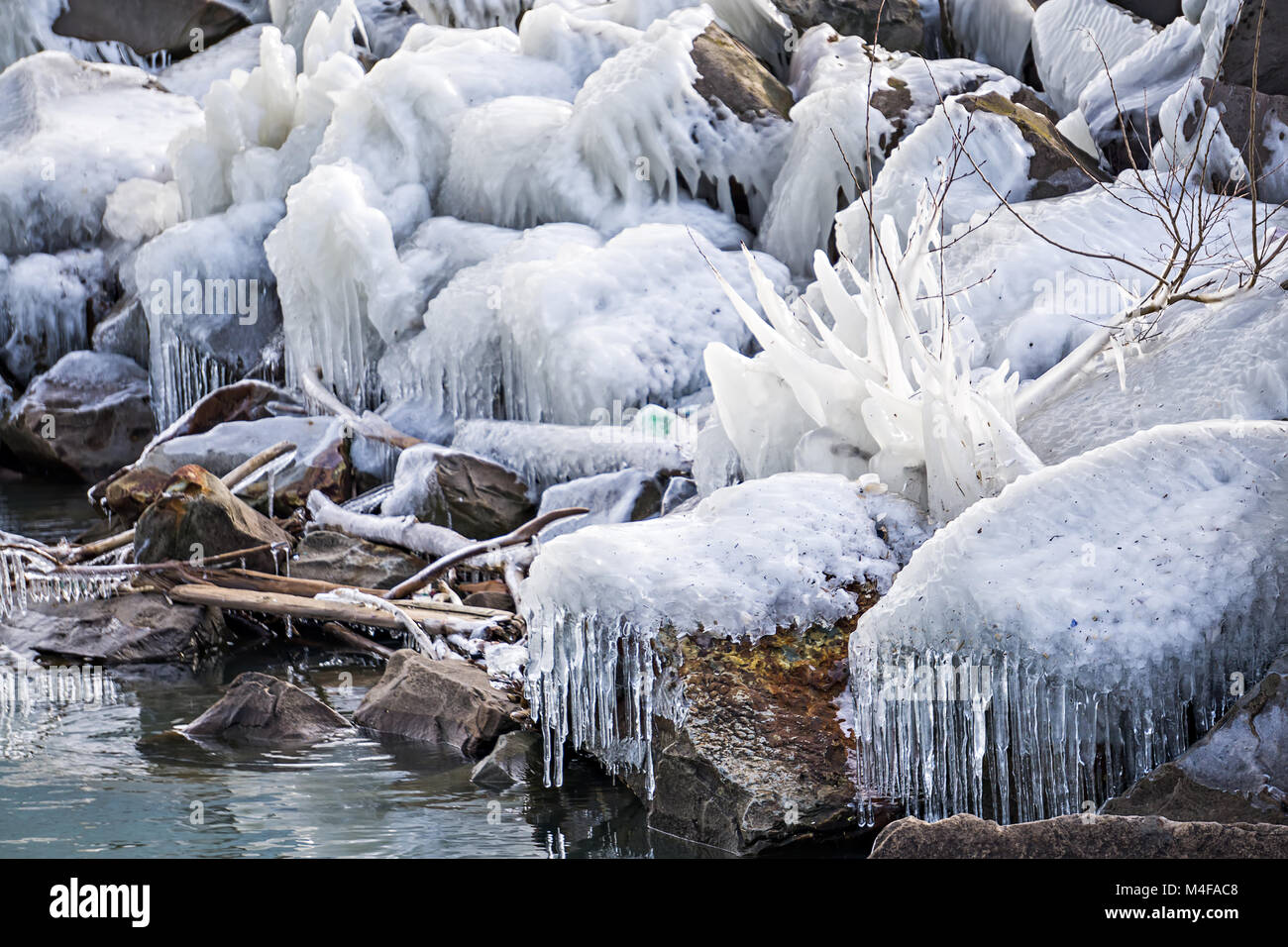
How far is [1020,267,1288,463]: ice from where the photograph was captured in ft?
18.8

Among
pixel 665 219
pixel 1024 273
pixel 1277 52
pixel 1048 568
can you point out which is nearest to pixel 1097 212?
pixel 1024 273

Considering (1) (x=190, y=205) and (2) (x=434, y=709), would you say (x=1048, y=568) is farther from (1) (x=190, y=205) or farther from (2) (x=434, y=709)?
(1) (x=190, y=205)

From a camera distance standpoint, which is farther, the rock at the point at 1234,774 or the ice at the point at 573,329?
the ice at the point at 573,329

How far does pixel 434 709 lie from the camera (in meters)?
5.93

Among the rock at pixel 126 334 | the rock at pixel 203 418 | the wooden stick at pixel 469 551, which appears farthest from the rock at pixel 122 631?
the rock at pixel 126 334

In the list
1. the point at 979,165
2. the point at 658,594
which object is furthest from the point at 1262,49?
the point at 658,594

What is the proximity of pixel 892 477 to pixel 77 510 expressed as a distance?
7922 millimetres

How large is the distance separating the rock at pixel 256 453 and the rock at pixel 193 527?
46.8 inches

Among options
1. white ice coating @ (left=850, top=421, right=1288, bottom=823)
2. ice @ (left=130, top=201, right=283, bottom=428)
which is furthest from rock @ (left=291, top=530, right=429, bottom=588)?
ice @ (left=130, top=201, right=283, bottom=428)

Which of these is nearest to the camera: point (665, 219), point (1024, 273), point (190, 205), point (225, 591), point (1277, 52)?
point (225, 591)

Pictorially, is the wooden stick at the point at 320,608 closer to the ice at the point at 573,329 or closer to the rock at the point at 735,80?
the ice at the point at 573,329

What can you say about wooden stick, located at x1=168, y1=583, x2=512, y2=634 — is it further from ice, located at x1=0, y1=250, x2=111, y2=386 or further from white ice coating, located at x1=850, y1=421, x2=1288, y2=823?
ice, located at x1=0, y1=250, x2=111, y2=386

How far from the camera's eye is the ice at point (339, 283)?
1051cm

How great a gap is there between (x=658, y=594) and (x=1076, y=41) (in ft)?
28.1
